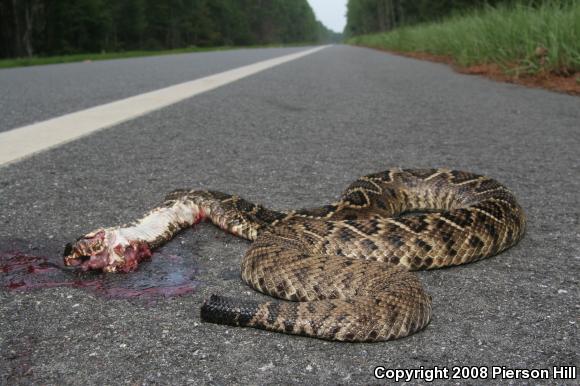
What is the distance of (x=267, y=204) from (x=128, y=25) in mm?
70466

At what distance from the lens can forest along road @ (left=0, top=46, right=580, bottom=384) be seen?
90.0 inches

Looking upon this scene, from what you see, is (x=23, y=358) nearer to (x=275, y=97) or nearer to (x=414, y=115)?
(x=414, y=115)

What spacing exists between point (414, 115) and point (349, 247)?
4.28 metres

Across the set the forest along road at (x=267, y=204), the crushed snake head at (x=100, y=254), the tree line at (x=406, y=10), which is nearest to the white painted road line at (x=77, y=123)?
the forest along road at (x=267, y=204)

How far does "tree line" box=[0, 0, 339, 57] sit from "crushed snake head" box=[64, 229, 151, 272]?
4291 cm

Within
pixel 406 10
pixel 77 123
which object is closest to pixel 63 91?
pixel 77 123

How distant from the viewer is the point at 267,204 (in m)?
4.36

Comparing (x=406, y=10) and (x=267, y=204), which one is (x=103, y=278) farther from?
(x=406, y=10)

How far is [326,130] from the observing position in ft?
22.0

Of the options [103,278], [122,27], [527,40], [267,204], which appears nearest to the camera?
[103,278]

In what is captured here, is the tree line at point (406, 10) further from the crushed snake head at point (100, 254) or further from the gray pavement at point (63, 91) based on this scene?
the crushed snake head at point (100, 254)

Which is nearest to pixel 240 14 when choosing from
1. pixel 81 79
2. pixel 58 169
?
pixel 81 79

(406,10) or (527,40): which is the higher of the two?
(406,10)

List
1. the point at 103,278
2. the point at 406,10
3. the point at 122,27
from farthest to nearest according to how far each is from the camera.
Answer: the point at 406,10 → the point at 122,27 → the point at 103,278
